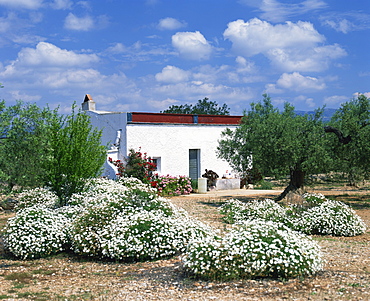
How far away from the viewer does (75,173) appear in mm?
12281

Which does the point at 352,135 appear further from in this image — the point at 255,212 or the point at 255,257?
the point at 255,257

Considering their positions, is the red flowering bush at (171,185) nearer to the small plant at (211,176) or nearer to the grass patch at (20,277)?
the small plant at (211,176)

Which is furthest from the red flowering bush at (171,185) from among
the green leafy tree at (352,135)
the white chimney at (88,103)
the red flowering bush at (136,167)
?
the green leafy tree at (352,135)

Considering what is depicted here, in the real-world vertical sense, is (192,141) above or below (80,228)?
Result: above

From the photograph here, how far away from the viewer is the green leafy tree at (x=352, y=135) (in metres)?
15.4

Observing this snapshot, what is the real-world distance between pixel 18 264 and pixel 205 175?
1527cm

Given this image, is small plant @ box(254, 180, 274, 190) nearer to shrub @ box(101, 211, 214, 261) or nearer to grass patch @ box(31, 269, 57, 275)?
shrub @ box(101, 211, 214, 261)

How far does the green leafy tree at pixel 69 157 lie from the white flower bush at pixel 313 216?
4.64 metres

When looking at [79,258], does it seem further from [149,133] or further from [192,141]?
[192,141]

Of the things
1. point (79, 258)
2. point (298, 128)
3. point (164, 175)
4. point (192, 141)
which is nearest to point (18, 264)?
point (79, 258)

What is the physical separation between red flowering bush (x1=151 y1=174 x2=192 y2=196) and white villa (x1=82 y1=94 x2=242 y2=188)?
815 millimetres

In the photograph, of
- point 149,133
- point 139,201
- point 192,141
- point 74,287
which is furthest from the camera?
point 192,141

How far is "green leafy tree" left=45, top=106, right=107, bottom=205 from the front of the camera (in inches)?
474

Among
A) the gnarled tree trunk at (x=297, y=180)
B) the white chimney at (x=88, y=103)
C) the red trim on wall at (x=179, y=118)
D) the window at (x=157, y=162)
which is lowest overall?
the gnarled tree trunk at (x=297, y=180)
